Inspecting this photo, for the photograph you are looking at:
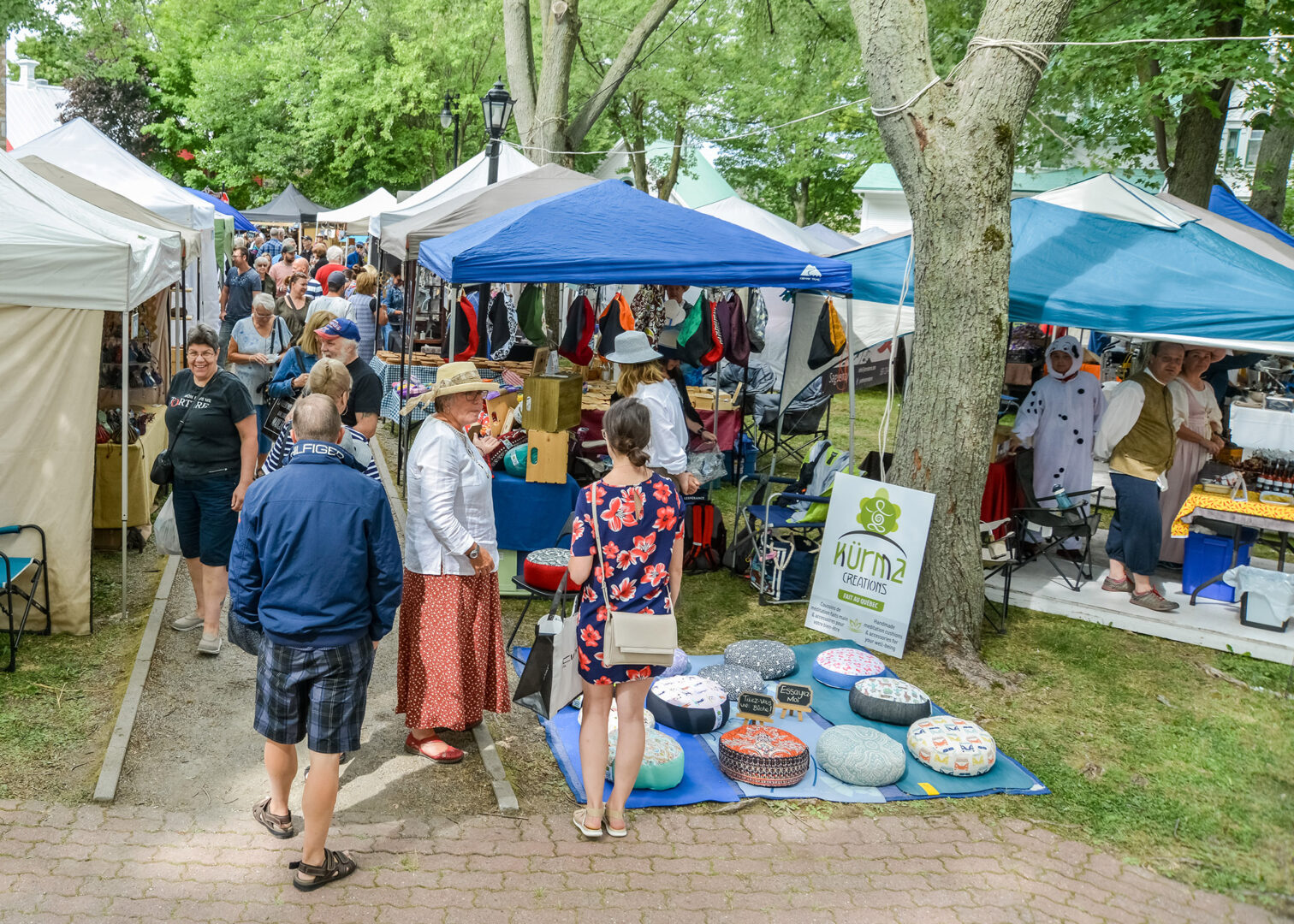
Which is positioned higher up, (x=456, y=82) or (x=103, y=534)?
(x=456, y=82)

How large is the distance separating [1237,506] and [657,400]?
12.5 feet

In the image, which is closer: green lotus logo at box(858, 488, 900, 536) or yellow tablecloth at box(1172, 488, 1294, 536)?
green lotus logo at box(858, 488, 900, 536)

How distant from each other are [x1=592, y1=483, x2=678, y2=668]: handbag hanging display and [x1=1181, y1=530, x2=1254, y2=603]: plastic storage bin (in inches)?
202

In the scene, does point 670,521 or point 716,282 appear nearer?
point 670,521

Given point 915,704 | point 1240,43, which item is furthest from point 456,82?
point 915,704

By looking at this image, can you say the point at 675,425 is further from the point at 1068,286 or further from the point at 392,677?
the point at 1068,286

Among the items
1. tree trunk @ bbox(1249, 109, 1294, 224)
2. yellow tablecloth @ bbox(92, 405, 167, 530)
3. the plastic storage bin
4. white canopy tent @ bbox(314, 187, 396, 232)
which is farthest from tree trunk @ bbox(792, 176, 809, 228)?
yellow tablecloth @ bbox(92, 405, 167, 530)

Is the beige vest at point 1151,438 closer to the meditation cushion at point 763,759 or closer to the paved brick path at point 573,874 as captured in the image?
the paved brick path at point 573,874

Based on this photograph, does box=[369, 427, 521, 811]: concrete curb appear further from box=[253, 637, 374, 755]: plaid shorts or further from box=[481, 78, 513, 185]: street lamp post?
box=[481, 78, 513, 185]: street lamp post

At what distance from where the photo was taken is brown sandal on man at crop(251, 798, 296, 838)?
4.02m

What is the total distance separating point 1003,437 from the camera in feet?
27.7

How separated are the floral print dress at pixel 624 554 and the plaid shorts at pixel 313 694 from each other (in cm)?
82

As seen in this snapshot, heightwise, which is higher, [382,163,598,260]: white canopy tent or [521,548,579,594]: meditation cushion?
[382,163,598,260]: white canopy tent

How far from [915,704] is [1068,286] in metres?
3.36
